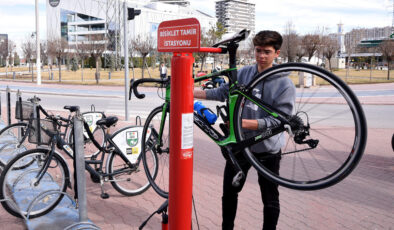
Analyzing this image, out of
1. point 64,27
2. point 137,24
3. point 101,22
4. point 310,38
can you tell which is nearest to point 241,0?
point 137,24

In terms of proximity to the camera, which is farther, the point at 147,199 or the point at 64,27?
the point at 64,27

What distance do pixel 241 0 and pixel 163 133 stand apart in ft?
303

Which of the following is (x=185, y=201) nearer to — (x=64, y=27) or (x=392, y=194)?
(x=392, y=194)

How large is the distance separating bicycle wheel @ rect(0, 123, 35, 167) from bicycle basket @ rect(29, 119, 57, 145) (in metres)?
1.23

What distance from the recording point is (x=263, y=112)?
2.64 metres

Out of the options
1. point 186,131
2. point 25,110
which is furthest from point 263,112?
point 25,110

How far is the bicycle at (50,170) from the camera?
4270 millimetres

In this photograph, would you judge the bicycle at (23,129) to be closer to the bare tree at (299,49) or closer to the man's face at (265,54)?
the man's face at (265,54)

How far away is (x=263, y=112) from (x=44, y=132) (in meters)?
3.00

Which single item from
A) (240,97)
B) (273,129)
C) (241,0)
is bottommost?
(273,129)

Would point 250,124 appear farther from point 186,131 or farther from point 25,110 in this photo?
point 25,110

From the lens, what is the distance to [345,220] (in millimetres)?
4133

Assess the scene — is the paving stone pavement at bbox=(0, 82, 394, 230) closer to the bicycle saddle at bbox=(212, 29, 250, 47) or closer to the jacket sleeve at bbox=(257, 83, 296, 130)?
the jacket sleeve at bbox=(257, 83, 296, 130)

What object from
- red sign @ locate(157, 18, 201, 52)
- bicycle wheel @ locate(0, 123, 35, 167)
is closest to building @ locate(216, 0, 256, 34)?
bicycle wheel @ locate(0, 123, 35, 167)
